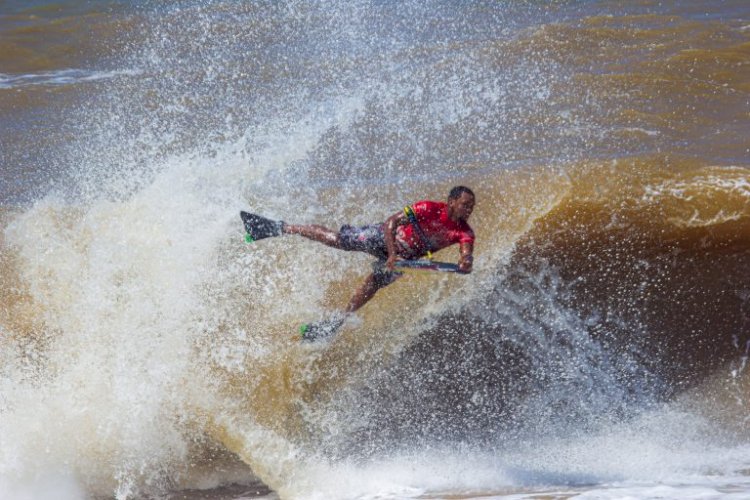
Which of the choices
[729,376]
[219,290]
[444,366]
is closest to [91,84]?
[219,290]

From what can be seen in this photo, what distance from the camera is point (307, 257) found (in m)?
7.46

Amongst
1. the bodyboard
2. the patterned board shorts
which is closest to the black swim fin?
the patterned board shorts

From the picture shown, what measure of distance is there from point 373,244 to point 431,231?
18.1 inches

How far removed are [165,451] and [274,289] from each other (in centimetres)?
155

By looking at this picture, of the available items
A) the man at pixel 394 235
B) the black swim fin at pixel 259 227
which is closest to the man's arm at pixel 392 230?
the man at pixel 394 235

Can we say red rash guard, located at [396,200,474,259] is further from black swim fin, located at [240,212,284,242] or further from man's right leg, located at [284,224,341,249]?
black swim fin, located at [240,212,284,242]

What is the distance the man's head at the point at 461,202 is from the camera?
6.07m

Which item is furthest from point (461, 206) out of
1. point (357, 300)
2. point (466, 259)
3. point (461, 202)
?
point (357, 300)

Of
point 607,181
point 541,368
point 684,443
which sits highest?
point 607,181

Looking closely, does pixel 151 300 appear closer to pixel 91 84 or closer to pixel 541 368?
pixel 541 368

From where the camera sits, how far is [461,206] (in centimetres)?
608

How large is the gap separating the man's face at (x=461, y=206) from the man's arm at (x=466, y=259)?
0.20 metres

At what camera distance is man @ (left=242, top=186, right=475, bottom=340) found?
6.16 m

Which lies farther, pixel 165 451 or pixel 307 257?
pixel 307 257
